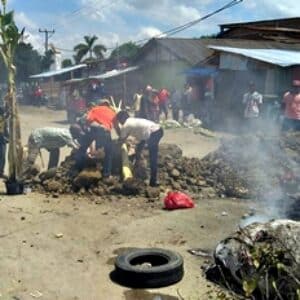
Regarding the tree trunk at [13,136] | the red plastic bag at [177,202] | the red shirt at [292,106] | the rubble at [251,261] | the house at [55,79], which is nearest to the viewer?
the rubble at [251,261]

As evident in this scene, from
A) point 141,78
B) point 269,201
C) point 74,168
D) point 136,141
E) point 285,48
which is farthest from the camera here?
point 141,78

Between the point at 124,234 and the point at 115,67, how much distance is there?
32.1 metres

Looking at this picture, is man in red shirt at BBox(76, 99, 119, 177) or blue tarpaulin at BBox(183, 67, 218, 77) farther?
blue tarpaulin at BBox(183, 67, 218, 77)

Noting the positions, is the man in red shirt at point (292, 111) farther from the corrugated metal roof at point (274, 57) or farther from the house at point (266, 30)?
the house at point (266, 30)

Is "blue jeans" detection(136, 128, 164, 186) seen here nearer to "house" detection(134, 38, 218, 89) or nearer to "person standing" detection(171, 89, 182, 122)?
"person standing" detection(171, 89, 182, 122)

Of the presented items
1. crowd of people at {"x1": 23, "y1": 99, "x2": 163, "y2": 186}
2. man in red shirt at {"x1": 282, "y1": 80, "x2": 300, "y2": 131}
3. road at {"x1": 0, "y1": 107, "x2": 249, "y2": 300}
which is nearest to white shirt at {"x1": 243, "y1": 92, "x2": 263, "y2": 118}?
man in red shirt at {"x1": 282, "y1": 80, "x2": 300, "y2": 131}

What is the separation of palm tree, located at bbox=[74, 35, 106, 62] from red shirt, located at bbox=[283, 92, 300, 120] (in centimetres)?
4052

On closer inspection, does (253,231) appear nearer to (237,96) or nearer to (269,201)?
(269,201)

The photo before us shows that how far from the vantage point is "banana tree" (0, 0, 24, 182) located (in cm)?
938

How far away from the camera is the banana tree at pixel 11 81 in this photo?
938cm

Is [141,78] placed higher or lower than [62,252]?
higher

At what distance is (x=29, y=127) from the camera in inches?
978

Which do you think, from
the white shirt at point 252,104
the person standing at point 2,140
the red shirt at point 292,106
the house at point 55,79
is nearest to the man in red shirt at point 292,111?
the red shirt at point 292,106

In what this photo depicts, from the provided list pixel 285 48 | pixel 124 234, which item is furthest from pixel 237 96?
pixel 124 234
